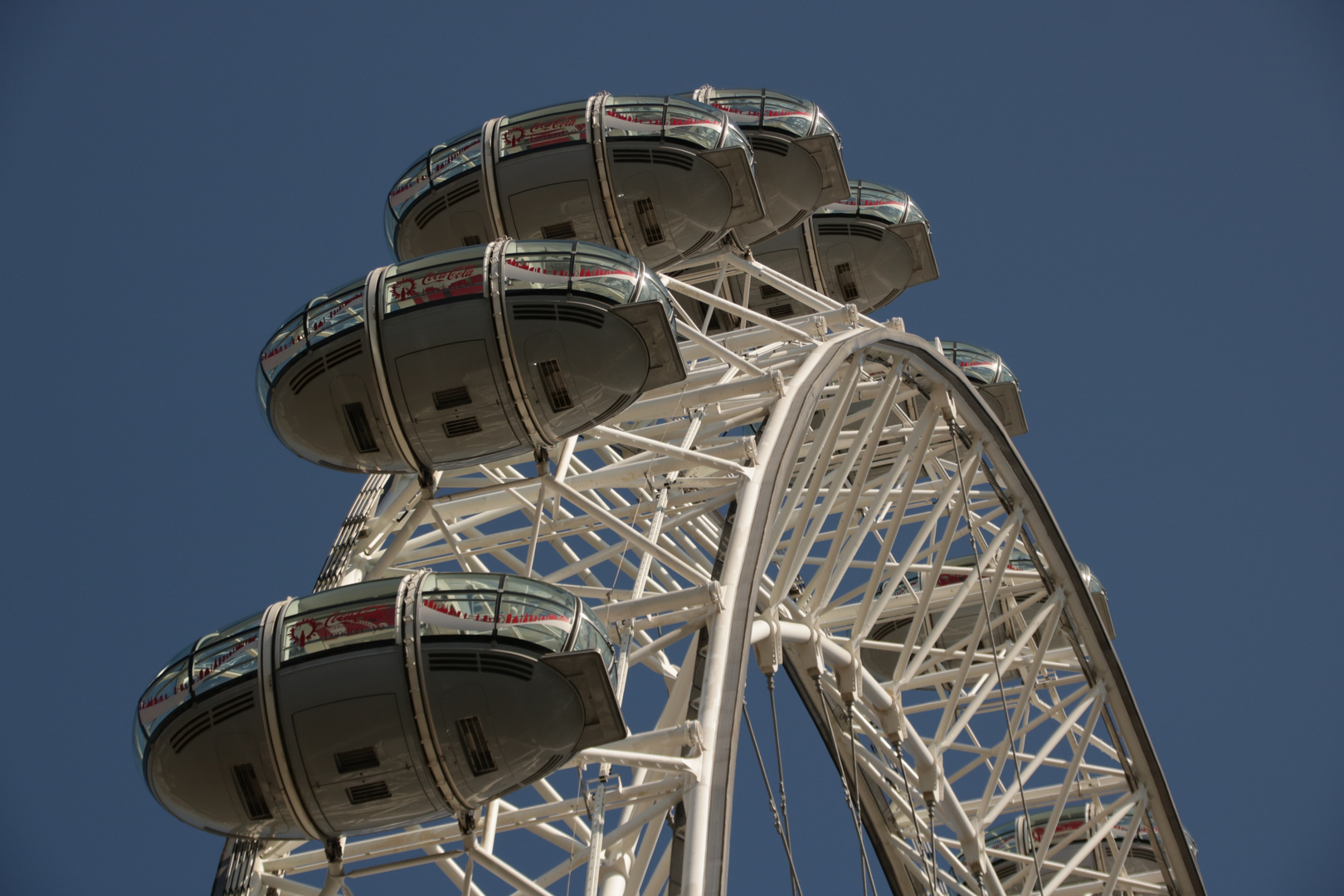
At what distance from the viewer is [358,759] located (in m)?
13.8

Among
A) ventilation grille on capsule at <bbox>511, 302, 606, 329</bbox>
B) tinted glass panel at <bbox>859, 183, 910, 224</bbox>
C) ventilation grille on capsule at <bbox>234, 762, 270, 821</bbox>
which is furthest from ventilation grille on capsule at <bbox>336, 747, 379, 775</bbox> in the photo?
tinted glass panel at <bbox>859, 183, 910, 224</bbox>

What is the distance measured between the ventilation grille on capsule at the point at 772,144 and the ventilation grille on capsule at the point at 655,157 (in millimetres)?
4419

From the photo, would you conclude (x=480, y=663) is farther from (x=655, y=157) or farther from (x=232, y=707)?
(x=655, y=157)

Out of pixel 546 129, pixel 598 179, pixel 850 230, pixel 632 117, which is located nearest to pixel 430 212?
pixel 546 129

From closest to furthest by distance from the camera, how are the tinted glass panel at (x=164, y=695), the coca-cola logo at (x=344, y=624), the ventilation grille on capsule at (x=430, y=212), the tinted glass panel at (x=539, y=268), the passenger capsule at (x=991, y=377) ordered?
1. the coca-cola logo at (x=344, y=624)
2. the tinted glass panel at (x=164, y=695)
3. the tinted glass panel at (x=539, y=268)
4. the ventilation grille on capsule at (x=430, y=212)
5. the passenger capsule at (x=991, y=377)

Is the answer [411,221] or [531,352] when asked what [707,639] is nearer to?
[531,352]

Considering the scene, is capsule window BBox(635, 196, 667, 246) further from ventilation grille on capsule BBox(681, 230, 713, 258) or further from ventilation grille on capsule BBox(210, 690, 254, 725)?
ventilation grille on capsule BBox(210, 690, 254, 725)

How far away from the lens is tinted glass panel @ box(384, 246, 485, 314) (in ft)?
53.4

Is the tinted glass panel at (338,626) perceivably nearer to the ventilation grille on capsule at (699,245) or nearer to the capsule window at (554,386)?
the capsule window at (554,386)

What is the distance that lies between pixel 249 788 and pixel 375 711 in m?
1.32

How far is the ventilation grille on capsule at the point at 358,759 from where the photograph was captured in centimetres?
1376

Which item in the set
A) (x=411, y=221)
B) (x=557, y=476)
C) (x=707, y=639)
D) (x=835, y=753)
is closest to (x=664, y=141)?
(x=411, y=221)

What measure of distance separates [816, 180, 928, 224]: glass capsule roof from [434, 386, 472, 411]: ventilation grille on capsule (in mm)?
14525

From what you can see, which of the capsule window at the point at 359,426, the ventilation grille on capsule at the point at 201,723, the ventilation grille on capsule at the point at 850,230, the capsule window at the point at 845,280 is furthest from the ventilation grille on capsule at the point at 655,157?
the ventilation grille on capsule at the point at 201,723
